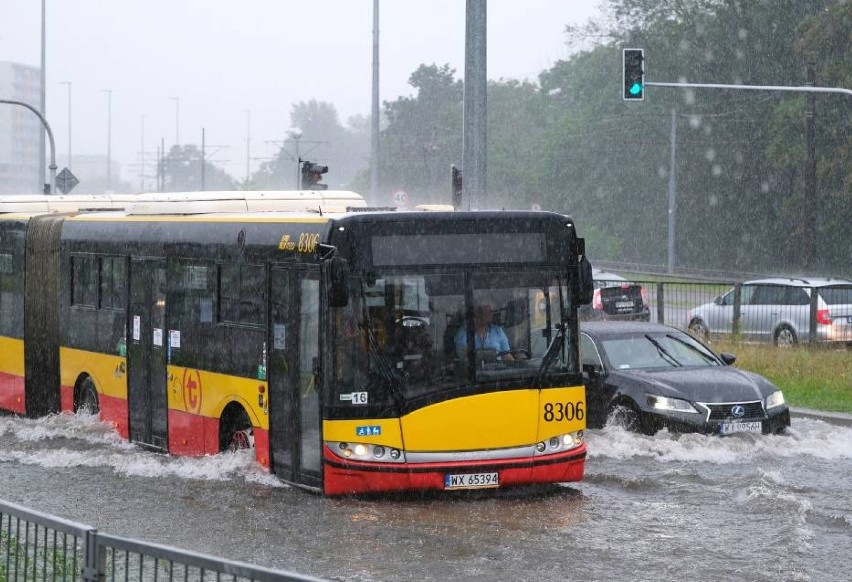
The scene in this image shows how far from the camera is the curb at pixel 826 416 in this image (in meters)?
19.3

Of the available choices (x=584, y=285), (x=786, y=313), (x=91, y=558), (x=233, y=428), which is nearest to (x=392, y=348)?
(x=584, y=285)

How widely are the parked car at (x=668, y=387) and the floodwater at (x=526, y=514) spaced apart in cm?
19

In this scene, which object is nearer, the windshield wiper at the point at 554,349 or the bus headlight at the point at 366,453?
the bus headlight at the point at 366,453

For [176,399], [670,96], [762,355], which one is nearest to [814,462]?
[176,399]

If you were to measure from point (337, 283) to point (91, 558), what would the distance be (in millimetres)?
6491

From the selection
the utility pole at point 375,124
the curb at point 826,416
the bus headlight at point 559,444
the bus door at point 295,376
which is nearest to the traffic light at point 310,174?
the curb at point 826,416

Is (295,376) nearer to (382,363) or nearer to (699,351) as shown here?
(382,363)

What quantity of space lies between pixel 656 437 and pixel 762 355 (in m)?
10.1

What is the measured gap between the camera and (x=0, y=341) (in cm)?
2111

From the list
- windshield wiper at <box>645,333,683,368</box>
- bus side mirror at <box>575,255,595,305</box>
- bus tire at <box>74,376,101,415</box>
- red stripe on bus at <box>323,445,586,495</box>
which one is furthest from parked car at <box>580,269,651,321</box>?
red stripe on bus at <box>323,445,586,495</box>

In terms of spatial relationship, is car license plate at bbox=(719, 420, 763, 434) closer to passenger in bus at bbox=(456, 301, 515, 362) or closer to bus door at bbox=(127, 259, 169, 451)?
passenger in bus at bbox=(456, 301, 515, 362)

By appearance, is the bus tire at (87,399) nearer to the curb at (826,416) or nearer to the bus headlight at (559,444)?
the bus headlight at (559,444)

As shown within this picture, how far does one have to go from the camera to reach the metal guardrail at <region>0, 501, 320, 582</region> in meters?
5.47

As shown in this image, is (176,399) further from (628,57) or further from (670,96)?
(670,96)
